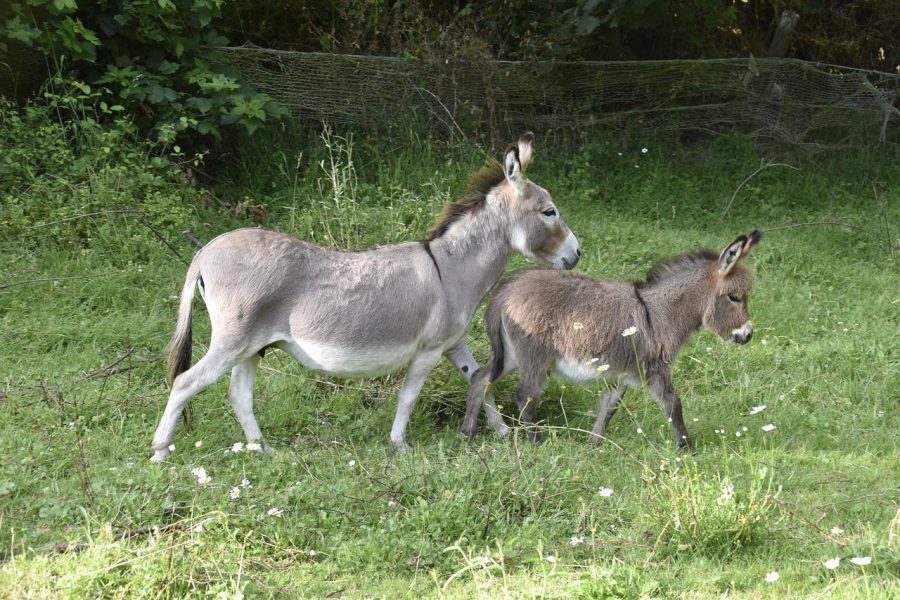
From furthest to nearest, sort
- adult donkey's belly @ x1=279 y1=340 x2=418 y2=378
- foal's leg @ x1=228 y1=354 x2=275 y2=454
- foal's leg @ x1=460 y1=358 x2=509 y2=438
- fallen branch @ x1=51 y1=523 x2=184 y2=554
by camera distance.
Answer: foal's leg @ x1=460 y1=358 x2=509 y2=438 → foal's leg @ x1=228 y1=354 x2=275 y2=454 → adult donkey's belly @ x1=279 y1=340 x2=418 y2=378 → fallen branch @ x1=51 y1=523 x2=184 y2=554

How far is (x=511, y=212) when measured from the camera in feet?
19.9

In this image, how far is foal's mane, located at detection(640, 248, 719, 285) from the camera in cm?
620

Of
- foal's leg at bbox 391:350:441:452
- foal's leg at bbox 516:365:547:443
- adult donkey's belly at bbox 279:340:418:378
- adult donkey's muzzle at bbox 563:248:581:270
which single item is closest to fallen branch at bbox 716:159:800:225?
adult donkey's muzzle at bbox 563:248:581:270

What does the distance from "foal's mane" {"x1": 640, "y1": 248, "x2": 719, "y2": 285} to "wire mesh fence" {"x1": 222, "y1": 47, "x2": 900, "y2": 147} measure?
4215 mm

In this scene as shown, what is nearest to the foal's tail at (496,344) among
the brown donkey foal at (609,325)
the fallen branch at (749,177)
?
the brown donkey foal at (609,325)

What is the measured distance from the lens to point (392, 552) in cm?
436

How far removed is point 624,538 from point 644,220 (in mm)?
5745

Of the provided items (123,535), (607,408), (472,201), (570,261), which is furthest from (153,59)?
(123,535)

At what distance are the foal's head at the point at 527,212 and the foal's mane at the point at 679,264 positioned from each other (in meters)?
0.61

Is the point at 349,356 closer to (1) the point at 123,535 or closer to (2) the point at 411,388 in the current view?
(2) the point at 411,388

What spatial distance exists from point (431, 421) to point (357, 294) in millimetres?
1152

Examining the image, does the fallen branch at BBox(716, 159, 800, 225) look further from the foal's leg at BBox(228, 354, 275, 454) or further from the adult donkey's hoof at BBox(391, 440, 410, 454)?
the foal's leg at BBox(228, 354, 275, 454)

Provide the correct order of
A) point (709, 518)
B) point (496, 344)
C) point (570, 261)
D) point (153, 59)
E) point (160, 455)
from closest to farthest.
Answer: point (709, 518) < point (160, 455) < point (496, 344) < point (570, 261) < point (153, 59)

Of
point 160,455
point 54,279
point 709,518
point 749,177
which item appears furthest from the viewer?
point 749,177
